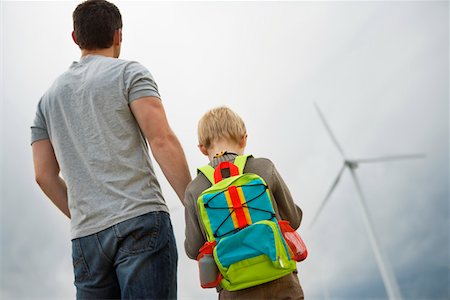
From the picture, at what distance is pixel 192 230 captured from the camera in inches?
167

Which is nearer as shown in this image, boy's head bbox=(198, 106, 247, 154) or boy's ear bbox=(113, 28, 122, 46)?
boy's ear bbox=(113, 28, 122, 46)

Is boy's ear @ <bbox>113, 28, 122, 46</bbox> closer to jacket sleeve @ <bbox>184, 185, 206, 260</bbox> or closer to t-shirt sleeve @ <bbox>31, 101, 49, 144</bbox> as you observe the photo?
t-shirt sleeve @ <bbox>31, 101, 49, 144</bbox>

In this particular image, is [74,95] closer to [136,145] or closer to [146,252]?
[136,145]

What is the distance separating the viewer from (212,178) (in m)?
4.22

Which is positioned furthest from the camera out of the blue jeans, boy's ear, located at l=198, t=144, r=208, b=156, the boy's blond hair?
boy's ear, located at l=198, t=144, r=208, b=156

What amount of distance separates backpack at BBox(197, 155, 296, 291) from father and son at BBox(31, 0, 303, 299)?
0.40ft

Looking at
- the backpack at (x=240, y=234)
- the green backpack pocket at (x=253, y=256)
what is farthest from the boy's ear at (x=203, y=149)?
the green backpack pocket at (x=253, y=256)

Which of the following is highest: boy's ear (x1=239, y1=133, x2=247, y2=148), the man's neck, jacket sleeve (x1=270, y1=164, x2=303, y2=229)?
the man's neck

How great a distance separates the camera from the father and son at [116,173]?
3355mm

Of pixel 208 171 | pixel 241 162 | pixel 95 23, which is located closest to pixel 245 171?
pixel 241 162

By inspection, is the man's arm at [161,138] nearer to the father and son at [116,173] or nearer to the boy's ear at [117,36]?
the father and son at [116,173]

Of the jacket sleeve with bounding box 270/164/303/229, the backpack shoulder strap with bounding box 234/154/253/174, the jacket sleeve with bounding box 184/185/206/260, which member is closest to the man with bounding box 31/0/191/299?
the jacket sleeve with bounding box 184/185/206/260

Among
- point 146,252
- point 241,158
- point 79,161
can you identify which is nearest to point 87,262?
point 146,252

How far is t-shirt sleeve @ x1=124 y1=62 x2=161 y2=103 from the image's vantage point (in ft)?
12.2
